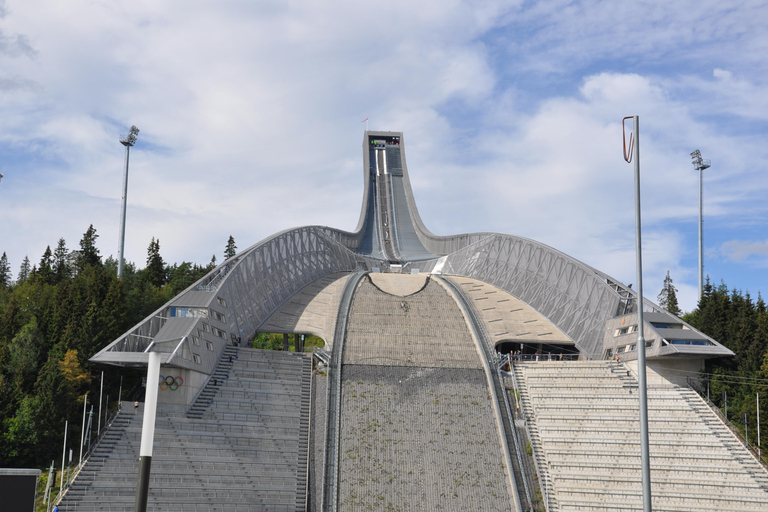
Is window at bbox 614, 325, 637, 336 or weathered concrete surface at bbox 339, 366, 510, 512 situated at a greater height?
window at bbox 614, 325, 637, 336

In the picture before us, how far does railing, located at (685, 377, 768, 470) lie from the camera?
28594 mm

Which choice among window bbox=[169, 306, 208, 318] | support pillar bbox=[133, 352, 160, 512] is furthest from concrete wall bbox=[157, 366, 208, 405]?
support pillar bbox=[133, 352, 160, 512]

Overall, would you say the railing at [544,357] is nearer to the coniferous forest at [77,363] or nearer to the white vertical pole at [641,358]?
the coniferous forest at [77,363]

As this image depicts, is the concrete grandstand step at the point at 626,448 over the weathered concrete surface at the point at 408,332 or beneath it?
beneath

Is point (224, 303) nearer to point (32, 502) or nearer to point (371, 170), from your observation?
point (32, 502)

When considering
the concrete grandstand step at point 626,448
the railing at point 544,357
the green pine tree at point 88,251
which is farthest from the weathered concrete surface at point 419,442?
the green pine tree at point 88,251

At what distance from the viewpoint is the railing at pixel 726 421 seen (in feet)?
93.8

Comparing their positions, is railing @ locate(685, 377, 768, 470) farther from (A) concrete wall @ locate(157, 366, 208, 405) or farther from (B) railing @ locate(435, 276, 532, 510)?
(A) concrete wall @ locate(157, 366, 208, 405)

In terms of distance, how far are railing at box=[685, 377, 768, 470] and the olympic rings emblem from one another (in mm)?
22891

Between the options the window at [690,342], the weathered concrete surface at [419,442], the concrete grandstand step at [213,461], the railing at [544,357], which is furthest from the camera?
the railing at [544,357]

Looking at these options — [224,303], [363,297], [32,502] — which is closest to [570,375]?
[363,297]

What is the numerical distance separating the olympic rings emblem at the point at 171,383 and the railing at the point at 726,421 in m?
22.9

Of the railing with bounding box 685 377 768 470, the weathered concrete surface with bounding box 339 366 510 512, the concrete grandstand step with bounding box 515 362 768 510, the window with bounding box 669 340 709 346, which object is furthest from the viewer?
the window with bounding box 669 340 709 346

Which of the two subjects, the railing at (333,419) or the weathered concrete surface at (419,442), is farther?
the weathered concrete surface at (419,442)
